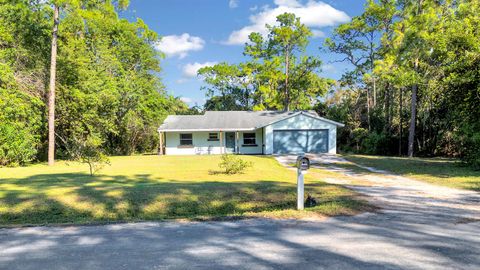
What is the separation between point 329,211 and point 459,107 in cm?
1355

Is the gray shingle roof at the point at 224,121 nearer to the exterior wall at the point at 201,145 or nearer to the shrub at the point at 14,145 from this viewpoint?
the exterior wall at the point at 201,145

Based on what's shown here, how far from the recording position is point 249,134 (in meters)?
29.7

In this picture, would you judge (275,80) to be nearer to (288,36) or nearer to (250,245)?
(288,36)

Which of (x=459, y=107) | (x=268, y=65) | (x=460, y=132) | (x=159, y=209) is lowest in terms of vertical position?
(x=159, y=209)

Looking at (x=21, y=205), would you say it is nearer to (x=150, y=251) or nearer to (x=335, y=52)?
(x=150, y=251)

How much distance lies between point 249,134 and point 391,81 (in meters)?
11.8

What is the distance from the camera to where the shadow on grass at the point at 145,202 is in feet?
23.3

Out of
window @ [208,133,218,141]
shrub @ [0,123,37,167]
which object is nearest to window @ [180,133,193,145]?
window @ [208,133,218,141]

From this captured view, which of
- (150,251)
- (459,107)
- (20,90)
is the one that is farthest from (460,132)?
(20,90)

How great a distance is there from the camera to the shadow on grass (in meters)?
7.10

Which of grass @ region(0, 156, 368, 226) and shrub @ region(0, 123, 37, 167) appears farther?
shrub @ region(0, 123, 37, 167)

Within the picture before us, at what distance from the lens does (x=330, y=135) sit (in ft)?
90.8

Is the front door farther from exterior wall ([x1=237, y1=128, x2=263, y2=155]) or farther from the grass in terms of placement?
the grass

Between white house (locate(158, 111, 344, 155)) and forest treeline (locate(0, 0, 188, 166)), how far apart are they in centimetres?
456
